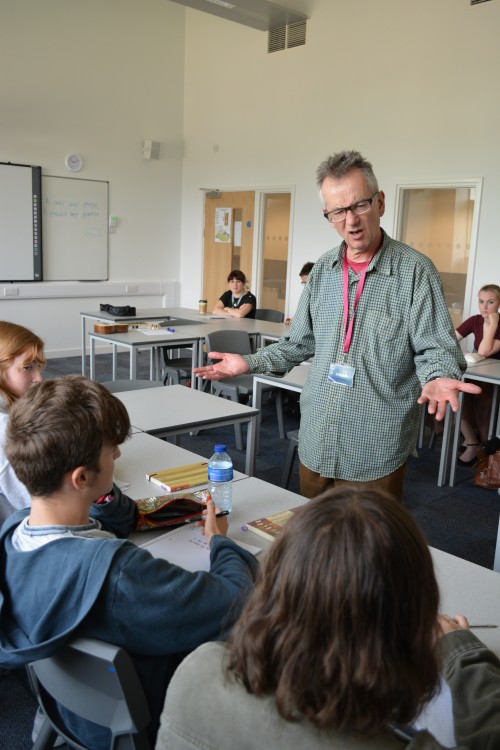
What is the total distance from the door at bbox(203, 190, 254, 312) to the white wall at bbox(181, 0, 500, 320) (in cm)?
17

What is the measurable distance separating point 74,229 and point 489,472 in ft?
19.8

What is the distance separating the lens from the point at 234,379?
517 cm

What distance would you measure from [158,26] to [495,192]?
17.3 feet

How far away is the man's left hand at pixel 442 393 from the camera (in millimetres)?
1791

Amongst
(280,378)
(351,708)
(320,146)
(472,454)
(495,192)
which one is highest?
(320,146)

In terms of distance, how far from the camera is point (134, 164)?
8859mm

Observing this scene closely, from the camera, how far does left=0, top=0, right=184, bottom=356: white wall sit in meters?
7.67

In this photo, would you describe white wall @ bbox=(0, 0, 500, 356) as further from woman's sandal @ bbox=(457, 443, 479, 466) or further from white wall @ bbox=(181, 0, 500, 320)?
woman's sandal @ bbox=(457, 443, 479, 466)

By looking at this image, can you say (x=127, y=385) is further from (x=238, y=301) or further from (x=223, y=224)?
(x=223, y=224)

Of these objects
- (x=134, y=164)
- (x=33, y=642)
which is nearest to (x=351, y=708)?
(x=33, y=642)

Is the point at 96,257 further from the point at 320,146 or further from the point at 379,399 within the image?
the point at 379,399

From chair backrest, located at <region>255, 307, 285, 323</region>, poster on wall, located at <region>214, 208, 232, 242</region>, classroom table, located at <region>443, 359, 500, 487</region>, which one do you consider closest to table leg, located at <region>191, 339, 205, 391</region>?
chair backrest, located at <region>255, 307, 285, 323</region>

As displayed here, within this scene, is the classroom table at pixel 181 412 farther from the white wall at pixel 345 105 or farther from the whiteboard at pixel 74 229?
the whiteboard at pixel 74 229

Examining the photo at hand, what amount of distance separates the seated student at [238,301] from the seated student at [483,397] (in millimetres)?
2583
